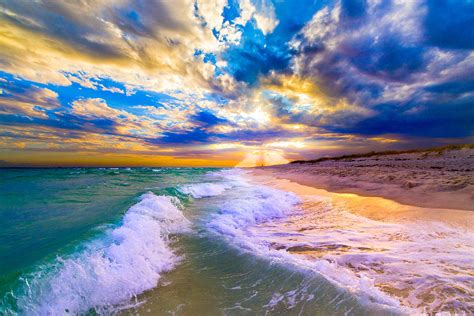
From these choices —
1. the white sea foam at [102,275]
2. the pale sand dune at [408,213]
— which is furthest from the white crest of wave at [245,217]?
the pale sand dune at [408,213]

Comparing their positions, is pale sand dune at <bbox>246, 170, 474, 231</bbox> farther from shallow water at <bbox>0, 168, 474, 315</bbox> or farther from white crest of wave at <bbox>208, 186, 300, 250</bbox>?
white crest of wave at <bbox>208, 186, 300, 250</bbox>

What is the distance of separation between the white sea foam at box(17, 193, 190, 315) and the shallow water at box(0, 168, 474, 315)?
0.02m

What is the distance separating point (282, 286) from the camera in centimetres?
317

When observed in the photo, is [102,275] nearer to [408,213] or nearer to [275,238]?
[275,238]

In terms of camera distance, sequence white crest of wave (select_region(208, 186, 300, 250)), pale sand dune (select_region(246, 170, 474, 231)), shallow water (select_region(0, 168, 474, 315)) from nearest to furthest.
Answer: shallow water (select_region(0, 168, 474, 315))
white crest of wave (select_region(208, 186, 300, 250))
pale sand dune (select_region(246, 170, 474, 231))

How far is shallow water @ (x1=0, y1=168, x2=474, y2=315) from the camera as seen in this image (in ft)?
9.04

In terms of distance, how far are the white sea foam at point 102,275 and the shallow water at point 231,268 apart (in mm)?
16

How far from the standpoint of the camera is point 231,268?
12.9 feet

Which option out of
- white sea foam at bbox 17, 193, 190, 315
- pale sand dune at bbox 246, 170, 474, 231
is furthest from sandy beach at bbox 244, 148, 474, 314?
white sea foam at bbox 17, 193, 190, 315

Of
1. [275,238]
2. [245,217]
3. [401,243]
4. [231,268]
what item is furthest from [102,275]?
[401,243]

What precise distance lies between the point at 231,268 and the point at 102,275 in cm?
225

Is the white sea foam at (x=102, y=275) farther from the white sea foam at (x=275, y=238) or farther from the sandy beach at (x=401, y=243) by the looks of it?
the sandy beach at (x=401, y=243)

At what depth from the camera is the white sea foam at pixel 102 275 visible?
9.25ft

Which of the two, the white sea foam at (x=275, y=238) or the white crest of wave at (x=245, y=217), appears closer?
the white sea foam at (x=275, y=238)
